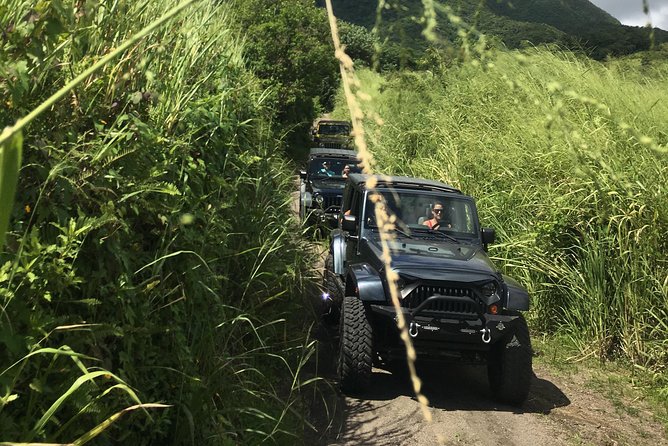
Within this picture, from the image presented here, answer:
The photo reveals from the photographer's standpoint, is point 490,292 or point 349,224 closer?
point 490,292

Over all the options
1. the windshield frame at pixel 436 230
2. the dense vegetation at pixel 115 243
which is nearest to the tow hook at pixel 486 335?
the windshield frame at pixel 436 230

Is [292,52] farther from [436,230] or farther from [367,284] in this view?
[367,284]

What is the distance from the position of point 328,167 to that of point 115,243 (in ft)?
39.7

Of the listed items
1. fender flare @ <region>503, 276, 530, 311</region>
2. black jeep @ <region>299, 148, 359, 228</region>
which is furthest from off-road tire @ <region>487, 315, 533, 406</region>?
black jeep @ <region>299, 148, 359, 228</region>

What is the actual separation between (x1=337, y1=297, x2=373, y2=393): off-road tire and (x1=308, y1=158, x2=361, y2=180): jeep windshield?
8635mm

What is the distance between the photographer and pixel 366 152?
2.34 feet

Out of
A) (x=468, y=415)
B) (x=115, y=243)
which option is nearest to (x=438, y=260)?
(x=468, y=415)

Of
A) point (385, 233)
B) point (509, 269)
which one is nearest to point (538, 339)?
point (509, 269)

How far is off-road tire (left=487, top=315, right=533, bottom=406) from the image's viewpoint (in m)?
5.99

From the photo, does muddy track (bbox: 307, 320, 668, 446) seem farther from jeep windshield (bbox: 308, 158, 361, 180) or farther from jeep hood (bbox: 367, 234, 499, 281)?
jeep windshield (bbox: 308, 158, 361, 180)

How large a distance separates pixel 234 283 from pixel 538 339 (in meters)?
4.90

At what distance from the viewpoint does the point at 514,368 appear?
6.00 meters

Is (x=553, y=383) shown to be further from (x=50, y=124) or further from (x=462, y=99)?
(x=462, y=99)

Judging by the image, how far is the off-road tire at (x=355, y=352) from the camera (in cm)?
579
